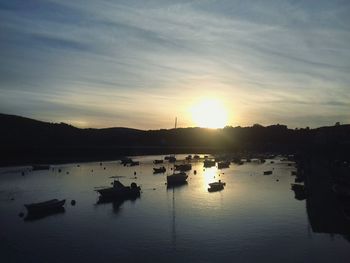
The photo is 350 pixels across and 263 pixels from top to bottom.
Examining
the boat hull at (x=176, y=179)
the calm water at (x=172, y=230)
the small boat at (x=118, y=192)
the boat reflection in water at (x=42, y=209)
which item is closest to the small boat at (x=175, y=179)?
the boat hull at (x=176, y=179)

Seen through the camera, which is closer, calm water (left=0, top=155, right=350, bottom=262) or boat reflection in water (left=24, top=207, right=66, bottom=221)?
calm water (left=0, top=155, right=350, bottom=262)

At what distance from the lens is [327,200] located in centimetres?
4819

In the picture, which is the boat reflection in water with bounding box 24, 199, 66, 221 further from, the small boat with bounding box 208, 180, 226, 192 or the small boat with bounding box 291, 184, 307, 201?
the small boat with bounding box 291, 184, 307, 201

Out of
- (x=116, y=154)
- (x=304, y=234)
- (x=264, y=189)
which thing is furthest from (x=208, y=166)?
(x=304, y=234)

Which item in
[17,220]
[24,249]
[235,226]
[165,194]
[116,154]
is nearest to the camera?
[24,249]

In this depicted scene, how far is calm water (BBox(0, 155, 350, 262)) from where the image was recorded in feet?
112

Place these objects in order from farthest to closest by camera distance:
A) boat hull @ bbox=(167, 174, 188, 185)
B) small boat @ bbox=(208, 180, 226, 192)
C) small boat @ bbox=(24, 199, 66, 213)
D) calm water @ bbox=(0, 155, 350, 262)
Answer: boat hull @ bbox=(167, 174, 188, 185) → small boat @ bbox=(208, 180, 226, 192) → small boat @ bbox=(24, 199, 66, 213) → calm water @ bbox=(0, 155, 350, 262)

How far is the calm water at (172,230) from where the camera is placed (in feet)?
112

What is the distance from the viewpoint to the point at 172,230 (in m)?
42.5

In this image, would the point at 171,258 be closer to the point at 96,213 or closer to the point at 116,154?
the point at 96,213

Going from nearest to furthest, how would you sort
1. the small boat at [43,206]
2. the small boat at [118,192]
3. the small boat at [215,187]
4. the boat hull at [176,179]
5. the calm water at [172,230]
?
the calm water at [172,230] → the small boat at [43,206] → the small boat at [118,192] → the small boat at [215,187] → the boat hull at [176,179]

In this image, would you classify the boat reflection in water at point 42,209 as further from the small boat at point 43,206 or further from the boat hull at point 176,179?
the boat hull at point 176,179

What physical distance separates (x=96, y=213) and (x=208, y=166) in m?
84.2

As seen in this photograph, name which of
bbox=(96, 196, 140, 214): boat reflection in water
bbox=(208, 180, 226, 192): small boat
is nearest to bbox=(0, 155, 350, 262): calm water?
bbox=(96, 196, 140, 214): boat reflection in water
